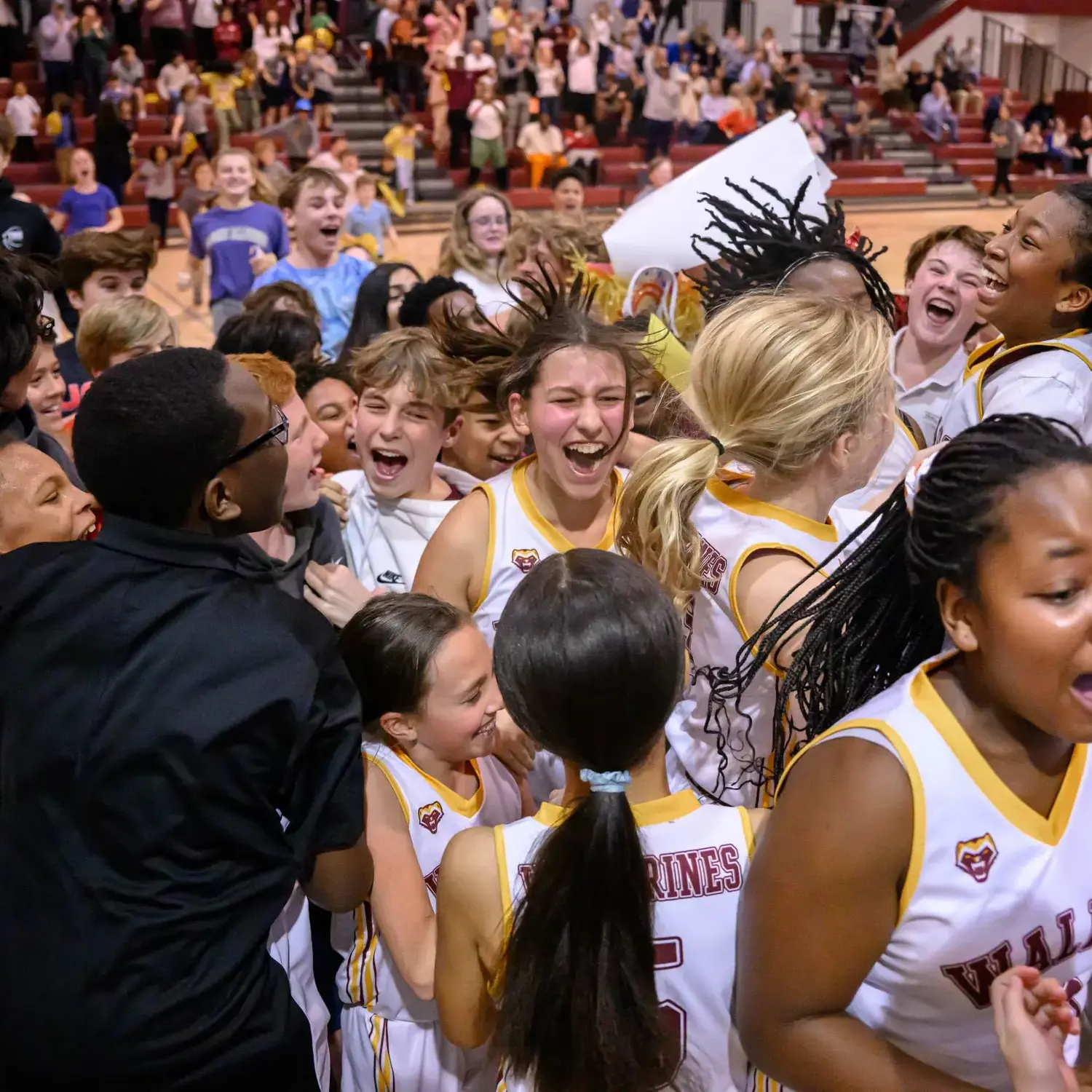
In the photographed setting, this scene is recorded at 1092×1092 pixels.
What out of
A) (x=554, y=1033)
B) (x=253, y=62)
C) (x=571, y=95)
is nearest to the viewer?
(x=554, y=1033)

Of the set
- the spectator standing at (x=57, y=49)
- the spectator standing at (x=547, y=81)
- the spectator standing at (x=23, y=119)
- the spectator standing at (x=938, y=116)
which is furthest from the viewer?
the spectator standing at (x=938, y=116)

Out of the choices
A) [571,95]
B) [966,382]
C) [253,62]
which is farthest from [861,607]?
[571,95]

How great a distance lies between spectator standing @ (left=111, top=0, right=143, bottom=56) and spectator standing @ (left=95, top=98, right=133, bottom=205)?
2908 mm

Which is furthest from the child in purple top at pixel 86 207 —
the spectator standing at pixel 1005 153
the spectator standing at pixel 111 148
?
the spectator standing at pixel 1005 153

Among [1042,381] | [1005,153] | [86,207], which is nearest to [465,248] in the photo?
[1042,381]

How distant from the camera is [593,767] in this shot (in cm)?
157

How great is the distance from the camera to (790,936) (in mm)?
1392

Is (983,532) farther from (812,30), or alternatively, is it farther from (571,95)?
(812,30)

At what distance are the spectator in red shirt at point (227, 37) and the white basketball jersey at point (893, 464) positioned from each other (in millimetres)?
15038

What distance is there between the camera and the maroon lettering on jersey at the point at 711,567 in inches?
84.0

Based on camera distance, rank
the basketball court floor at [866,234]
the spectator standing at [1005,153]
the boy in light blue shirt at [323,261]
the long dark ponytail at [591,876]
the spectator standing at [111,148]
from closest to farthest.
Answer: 1. the long dark ponytail at [591,876]
2. the boy in light blue shirt at [323,261]
3. the basketball court floor at [866,234]
4. the spectator standing at [111,148]
5. the spectator standing at [1005,153]

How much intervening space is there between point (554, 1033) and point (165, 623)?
0.72 m

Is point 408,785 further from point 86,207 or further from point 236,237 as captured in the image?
point 86,207

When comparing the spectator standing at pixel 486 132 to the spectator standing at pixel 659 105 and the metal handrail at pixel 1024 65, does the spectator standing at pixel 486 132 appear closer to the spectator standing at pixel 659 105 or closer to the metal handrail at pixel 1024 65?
the spectator standing at pixel 659 105
